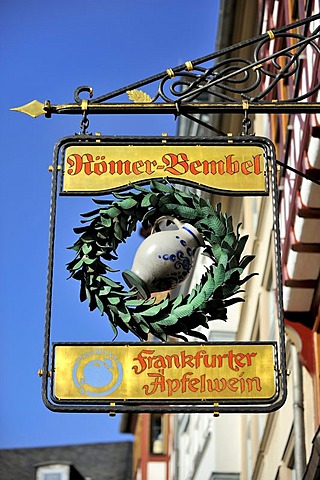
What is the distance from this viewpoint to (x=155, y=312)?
8.02 m

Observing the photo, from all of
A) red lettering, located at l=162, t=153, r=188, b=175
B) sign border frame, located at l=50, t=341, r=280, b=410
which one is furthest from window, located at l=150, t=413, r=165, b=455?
sign border frame, located at l=50, t=341, r=280, b=410

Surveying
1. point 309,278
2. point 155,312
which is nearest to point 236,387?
point 155,312

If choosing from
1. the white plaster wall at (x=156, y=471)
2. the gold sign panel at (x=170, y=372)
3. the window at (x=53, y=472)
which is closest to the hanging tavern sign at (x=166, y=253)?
the gold sign panel at (x=170, y=372)

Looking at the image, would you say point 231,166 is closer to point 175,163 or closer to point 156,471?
point 175,163

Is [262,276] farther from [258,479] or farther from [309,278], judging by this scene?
[309,278]

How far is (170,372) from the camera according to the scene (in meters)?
7.71

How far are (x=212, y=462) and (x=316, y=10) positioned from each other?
13951mm

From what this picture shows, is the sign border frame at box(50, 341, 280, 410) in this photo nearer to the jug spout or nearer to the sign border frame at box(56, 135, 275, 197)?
the jug spout

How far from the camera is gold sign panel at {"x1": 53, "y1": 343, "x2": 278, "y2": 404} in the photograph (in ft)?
25.2

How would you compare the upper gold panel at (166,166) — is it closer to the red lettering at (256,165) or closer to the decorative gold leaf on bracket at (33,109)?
the red lettering at (256,165)

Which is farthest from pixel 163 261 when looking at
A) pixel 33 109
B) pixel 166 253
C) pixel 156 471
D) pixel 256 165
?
pixel 156 471

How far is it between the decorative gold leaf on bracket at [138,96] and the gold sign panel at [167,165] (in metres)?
0.31

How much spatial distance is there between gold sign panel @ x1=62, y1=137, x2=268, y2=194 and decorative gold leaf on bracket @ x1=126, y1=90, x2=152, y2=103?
315mm

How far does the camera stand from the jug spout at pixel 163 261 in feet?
27.2
